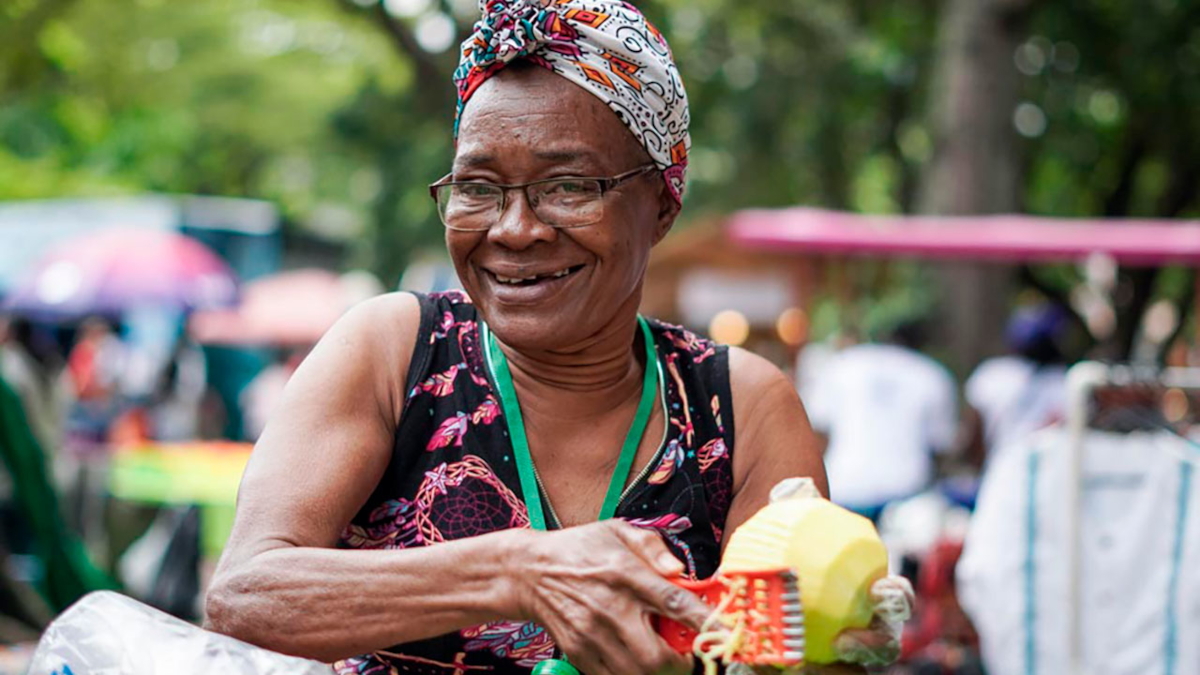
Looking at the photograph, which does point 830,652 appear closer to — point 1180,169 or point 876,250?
point 876,250

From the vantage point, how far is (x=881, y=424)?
7.59 metres

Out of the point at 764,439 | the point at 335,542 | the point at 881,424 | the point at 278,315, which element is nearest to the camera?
the point at 335,542

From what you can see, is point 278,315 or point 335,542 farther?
point 278,315

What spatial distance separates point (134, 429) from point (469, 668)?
922 cm

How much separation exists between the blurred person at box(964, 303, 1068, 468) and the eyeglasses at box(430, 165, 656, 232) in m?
6.18

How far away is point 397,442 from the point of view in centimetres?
208

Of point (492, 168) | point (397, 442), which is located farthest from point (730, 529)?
point (492, 168)

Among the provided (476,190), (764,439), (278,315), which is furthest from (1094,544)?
(278,315)

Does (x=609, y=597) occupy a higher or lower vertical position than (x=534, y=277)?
lower

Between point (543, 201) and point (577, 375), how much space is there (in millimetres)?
340

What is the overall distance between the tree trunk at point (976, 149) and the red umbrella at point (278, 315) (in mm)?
6873

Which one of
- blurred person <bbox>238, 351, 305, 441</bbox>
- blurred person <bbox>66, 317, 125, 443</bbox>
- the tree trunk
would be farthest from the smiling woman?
the tree trunk

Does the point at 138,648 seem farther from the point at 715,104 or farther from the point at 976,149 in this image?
the point at 715,104

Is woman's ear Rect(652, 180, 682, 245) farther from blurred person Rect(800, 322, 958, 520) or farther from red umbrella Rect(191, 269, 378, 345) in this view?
red umbrella Rect(191, 269, 378, 345)
